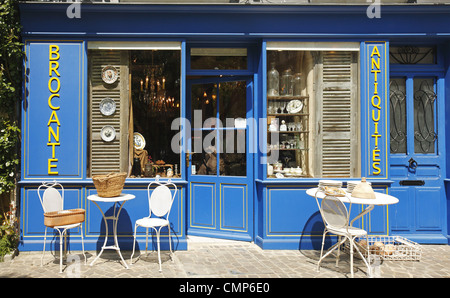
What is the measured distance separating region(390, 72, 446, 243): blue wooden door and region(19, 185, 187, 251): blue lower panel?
13.0ft

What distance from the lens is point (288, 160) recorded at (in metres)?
6.03

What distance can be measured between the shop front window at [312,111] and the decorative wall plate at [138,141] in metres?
2.32

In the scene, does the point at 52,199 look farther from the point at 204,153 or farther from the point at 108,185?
the point at 204,153

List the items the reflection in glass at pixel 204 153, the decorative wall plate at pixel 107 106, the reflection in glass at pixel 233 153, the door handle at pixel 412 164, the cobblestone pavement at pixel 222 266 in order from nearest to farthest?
the cobblestone pavement at pixel 222 266 < the decorative wall plate at pixel 107 106 < the door handle at pixel 412 164 < the reflection in glass at pixel 233 153 < the reflection in glass at pixel 204 153

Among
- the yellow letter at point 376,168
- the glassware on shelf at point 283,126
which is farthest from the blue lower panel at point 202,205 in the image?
the yellow letter at point 376,168

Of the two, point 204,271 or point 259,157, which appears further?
point 259,157

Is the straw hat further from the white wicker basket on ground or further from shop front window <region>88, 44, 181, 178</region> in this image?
shop front window <region>88, 44, 181, 178</region>

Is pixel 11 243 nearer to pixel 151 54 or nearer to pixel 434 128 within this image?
pixel 151 54

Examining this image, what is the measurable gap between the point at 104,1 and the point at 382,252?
6.38m

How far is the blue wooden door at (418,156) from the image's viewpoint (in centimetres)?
604

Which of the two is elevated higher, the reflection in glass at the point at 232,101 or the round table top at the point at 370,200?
the reflection in glass at the point at 232,101

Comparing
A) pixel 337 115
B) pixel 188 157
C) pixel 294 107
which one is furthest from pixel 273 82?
pixel 188 157

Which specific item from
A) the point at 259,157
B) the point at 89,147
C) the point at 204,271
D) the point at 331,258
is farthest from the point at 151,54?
the point at 331,258

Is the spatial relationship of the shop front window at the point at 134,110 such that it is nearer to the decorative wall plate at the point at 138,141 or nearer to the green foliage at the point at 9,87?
the decorative wall plate at the point at 138,141
